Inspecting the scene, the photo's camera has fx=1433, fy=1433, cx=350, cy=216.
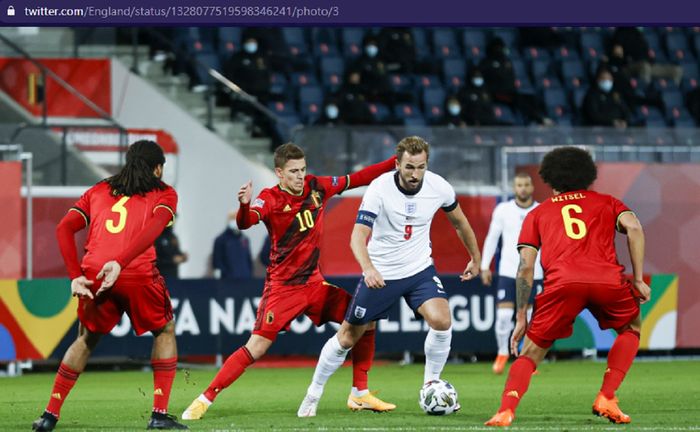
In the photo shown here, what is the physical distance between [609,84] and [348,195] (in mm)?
7344

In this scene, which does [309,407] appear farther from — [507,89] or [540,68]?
[540,68]

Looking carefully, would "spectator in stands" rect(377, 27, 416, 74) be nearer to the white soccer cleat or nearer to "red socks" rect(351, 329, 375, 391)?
"red socks" rect(351, 329, 375, 391)

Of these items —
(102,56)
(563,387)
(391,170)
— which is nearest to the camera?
(391,170)

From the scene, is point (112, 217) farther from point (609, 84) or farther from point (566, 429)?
point (609, 84)

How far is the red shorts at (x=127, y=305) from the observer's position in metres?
9.53

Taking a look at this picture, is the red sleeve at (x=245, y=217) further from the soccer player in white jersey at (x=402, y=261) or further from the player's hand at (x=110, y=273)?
the player's hand at (x=110, y=273)

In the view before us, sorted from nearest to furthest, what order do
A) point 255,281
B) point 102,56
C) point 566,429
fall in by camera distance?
point 566,429 < point 255,281 < point 102,56

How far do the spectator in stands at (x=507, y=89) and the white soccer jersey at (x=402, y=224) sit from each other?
1233cm

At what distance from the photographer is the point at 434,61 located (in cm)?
2409

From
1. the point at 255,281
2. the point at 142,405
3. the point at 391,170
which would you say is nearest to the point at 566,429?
the point at 391,170

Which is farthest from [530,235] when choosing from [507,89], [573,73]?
[573,73]

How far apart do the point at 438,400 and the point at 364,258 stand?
1.25m

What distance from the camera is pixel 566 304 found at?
9.43 meters

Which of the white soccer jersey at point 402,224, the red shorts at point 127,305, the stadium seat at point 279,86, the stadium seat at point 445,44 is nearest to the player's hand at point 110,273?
the red shorts at point 127,305
